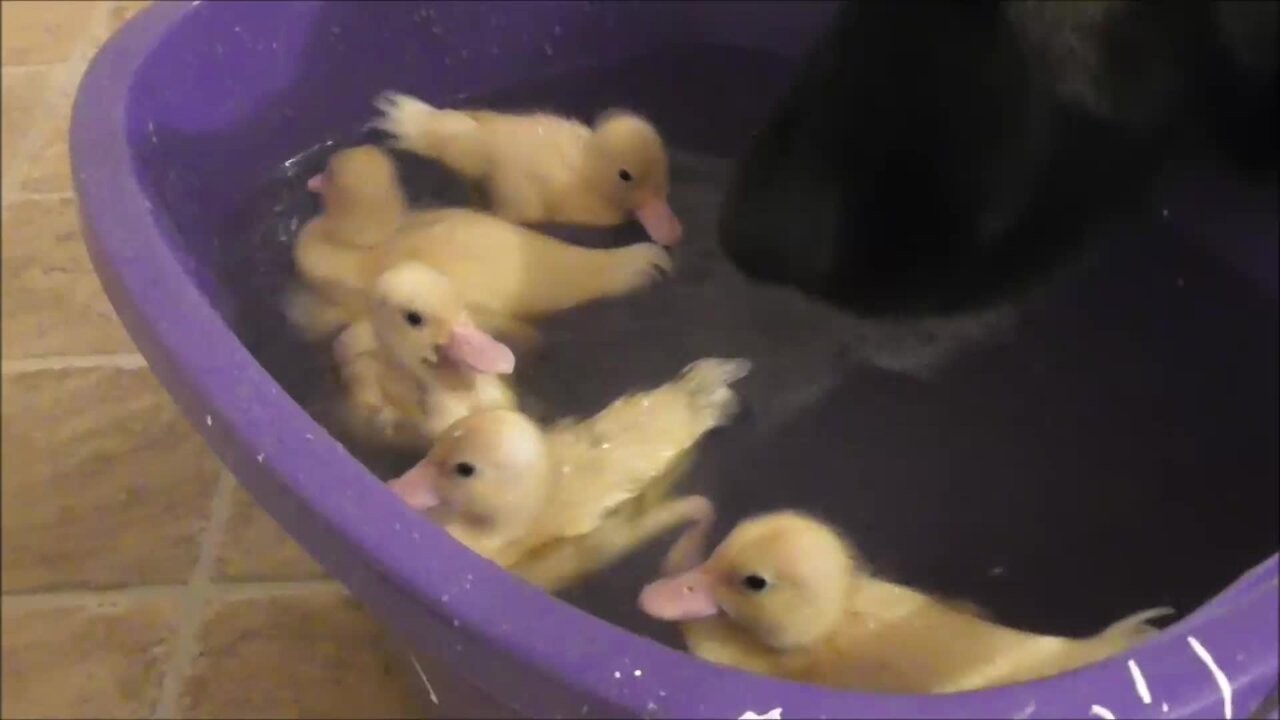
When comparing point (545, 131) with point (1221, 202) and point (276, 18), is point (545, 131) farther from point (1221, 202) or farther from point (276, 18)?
point (1221, 202)

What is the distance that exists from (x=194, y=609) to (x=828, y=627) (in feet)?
1.76

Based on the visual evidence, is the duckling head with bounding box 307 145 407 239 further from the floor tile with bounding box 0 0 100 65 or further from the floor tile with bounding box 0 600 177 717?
the floor tile with bounding box 0 0 100 65

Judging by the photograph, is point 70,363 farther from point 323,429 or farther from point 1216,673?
point 1216,673

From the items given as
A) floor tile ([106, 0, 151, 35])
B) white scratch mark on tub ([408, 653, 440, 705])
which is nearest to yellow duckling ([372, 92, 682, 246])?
white scratch mark on tub ([408, 653, 440, 705])

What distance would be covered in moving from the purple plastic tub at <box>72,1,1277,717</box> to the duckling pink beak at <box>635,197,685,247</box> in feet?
0.73

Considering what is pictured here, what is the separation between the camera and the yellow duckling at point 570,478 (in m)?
0.72

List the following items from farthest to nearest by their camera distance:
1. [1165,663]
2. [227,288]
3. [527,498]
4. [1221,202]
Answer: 1. [1221,202]
2. [227,288]
3. [527,498]
4. [1165,663]

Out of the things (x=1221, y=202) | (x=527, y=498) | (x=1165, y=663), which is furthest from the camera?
(x=1221, y=202)

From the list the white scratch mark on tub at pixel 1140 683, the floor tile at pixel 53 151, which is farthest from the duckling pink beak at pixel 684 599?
the floor tile at pixel 53 151

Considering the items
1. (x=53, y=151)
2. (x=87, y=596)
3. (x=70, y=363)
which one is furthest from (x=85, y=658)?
(x=53, y=151)

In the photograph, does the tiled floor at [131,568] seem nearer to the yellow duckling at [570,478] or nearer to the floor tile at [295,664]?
the floor tile at [295,664]

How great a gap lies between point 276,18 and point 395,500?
54 cm

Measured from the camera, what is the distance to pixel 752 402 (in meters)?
0.93

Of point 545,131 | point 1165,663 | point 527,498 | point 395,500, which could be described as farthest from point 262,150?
point 1165,663
